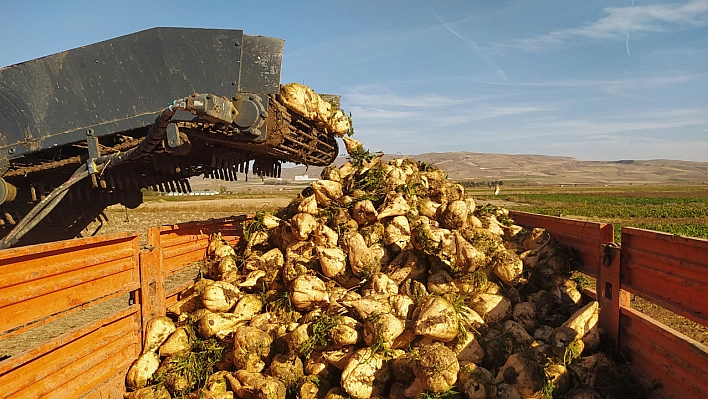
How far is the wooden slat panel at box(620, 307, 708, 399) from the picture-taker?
2.80 metres

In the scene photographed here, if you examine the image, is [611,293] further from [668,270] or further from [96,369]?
[96,369]

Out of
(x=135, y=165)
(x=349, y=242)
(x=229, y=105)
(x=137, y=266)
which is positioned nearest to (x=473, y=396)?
(x=349, y=242)

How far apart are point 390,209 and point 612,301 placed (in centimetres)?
239

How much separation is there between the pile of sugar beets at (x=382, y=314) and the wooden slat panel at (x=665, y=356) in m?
0.22

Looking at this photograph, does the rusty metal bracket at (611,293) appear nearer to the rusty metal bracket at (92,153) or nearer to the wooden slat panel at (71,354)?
the wooden slat panel at (71,354)

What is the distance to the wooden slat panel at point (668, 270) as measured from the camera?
9.71 ft

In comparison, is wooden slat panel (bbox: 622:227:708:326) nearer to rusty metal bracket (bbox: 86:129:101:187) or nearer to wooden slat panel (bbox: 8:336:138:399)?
wooden slat panel (bbox: 8:336:138:399)

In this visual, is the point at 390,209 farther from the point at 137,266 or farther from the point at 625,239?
the point at 137,266

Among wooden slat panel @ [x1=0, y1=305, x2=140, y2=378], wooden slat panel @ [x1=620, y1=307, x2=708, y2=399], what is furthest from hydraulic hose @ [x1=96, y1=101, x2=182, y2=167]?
wooden slat panel @ [x1=620, y1=307, x2=708, y2=399]

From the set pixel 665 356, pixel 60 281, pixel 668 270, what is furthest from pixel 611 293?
pixel 60 281

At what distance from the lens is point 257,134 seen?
4895 mm

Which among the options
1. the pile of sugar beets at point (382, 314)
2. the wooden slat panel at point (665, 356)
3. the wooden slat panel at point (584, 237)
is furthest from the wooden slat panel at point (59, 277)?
the wooden slat panel at point (584, 237)

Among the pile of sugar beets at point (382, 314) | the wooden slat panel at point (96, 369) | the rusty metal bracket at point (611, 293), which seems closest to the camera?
the wooden slat panel at point (96, 369)

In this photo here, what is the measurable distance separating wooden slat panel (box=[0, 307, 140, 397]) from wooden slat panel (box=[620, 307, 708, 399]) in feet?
13.9
